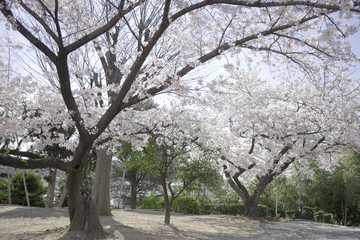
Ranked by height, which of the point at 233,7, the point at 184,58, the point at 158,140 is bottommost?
the point at 158,140

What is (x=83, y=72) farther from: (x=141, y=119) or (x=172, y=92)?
(x=141, y=119)

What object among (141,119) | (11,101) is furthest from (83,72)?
(11,101)

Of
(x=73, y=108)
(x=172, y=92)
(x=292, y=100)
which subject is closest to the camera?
(x=73, y=108)

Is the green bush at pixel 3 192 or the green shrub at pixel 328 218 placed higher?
the green bush at pixel 3 192

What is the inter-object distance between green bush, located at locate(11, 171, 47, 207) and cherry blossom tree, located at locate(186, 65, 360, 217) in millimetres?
8103

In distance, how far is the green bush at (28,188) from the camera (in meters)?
12.3

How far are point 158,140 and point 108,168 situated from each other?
2486 millimetres

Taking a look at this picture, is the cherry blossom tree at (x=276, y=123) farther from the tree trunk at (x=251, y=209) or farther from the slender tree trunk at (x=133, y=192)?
the slender tree trunk at (x=133, y=192)

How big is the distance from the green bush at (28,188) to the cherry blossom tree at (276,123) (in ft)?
26.6

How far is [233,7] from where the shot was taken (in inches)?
173

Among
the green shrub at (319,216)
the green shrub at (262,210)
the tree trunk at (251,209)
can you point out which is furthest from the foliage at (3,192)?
the green shrub at (319,216)

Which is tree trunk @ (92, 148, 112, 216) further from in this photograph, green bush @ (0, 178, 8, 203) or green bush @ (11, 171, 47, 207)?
green bush @ (0, 178, 8, 203)

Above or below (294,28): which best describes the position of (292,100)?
above

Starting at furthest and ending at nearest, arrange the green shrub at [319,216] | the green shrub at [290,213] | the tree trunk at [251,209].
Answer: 1. the green shrub at [290,213]
2. the green shrub at [319,216]
3. the tree trunk at [251,209]
